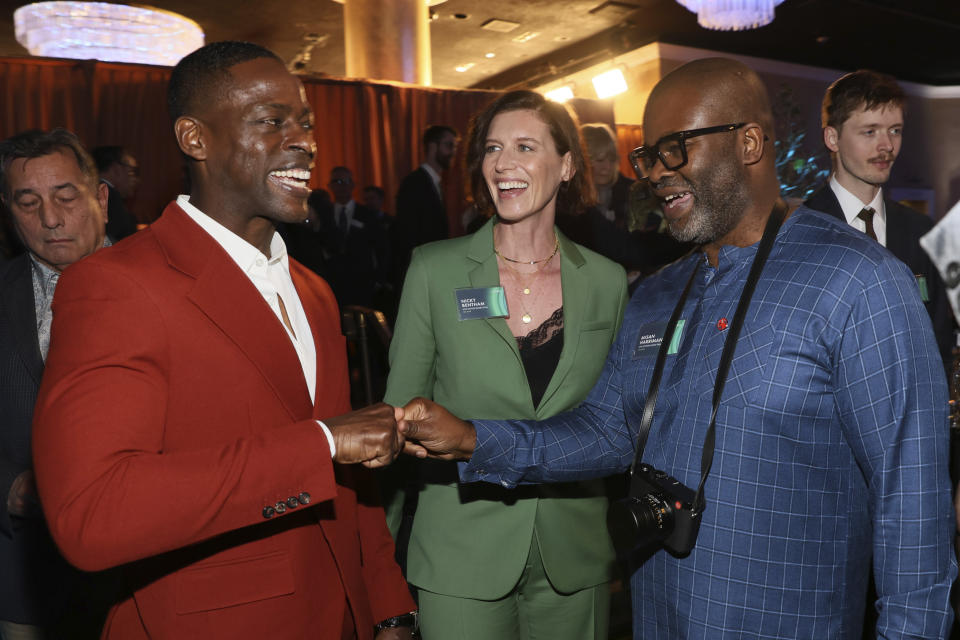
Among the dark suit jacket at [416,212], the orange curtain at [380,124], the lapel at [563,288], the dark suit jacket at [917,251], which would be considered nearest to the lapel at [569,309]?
the lapel at [563,288]

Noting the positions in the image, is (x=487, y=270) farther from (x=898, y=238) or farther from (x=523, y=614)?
(x=898, y=238)

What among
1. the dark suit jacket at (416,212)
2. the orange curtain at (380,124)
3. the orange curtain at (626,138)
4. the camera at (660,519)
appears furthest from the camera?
the orange curtain at (626,138)

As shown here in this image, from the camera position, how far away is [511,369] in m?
2.04

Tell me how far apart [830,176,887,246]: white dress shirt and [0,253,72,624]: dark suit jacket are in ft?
10.2

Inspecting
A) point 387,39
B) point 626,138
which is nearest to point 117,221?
point 387,39

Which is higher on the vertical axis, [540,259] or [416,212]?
[416,212]

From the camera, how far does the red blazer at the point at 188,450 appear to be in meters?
1.10

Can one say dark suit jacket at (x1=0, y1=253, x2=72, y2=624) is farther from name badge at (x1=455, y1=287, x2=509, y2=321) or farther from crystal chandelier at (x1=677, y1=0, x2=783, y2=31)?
crystal chandelier at (x1=677, y1=0, x2=783, y2=31)

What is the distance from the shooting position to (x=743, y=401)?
1.48m

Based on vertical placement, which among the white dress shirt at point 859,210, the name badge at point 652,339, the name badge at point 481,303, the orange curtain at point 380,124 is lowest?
the name badge at point 652,339

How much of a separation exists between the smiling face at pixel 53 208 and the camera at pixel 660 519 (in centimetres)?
188

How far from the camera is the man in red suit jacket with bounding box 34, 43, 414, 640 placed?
3.65 ft

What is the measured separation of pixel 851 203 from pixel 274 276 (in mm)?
2556

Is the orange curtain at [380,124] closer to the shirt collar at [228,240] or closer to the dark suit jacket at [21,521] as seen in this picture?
the dark suit jacket at [21,521]
